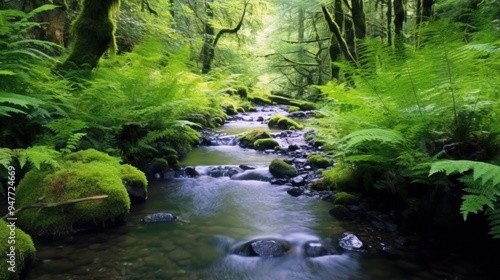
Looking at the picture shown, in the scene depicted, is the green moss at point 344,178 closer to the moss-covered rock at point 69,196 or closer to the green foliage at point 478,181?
the green foliage at point 478,181

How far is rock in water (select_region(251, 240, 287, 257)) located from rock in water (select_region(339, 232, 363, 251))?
0.55 meters

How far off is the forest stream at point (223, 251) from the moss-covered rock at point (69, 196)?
0.15 metres

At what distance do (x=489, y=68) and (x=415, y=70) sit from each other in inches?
37.2

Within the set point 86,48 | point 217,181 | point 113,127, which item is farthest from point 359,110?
point 86,48

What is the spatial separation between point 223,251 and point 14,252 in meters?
1.65

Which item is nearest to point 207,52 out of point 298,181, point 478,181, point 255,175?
point 255,175

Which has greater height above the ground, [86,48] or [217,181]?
[86,48]

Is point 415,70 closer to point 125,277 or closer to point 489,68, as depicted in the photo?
point 489,68

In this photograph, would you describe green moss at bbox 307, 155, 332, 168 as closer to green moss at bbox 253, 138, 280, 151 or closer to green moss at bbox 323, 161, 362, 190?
green moss at bbox 323, 161, 362, 190

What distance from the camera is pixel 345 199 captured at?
13.9ft

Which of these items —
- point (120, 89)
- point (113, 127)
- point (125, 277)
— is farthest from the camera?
point (120, 89)

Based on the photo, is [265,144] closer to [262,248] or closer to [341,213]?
[341,213]

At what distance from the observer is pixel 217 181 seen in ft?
18.1

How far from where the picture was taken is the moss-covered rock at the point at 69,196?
10.8 ft
